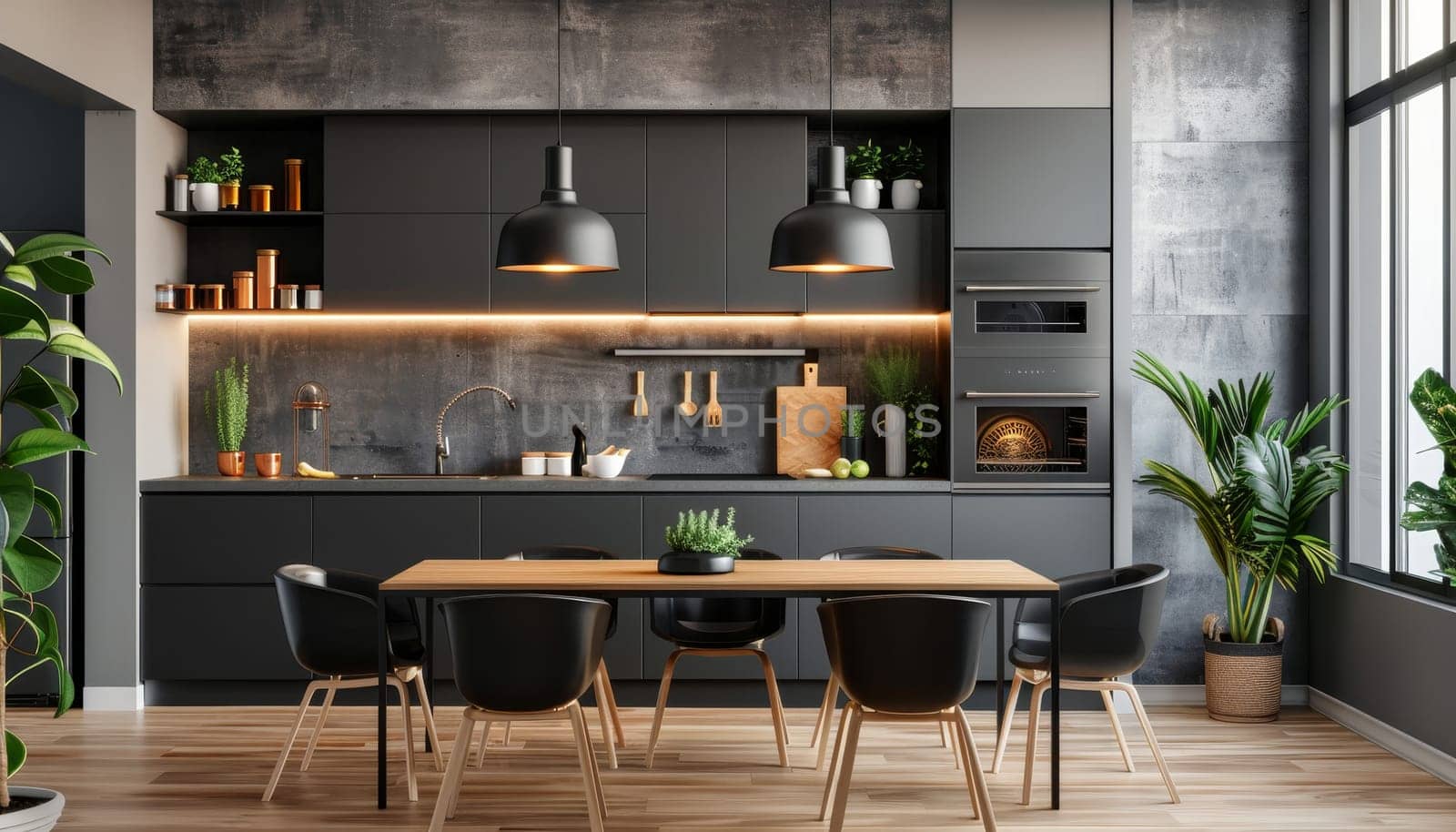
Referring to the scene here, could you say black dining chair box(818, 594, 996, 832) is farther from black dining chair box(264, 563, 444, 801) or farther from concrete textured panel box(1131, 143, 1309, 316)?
concrete textured panel box(1131, 143, 1309, 316)

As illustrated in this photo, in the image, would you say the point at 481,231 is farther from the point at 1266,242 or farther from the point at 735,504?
the point at 1266,242

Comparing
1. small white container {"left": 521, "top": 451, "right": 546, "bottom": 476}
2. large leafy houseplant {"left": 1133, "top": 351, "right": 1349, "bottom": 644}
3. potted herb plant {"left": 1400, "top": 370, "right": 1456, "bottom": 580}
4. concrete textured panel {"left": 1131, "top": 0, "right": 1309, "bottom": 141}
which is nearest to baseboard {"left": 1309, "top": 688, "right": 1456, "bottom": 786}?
large leafy houseplant {"left": 1133, "top": 351, "right": 1349, "bottom": 644}

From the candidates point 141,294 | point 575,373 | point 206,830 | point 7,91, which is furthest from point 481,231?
point 206,830

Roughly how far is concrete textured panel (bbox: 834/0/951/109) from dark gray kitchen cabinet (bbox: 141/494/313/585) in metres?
3.27

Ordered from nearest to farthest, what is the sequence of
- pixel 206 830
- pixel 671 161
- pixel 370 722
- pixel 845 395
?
pixel 206 830 < pixel 370 722 < pixel 671 161 < pixel 845 395

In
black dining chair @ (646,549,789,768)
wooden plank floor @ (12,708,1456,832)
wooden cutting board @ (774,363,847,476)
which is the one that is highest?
wooden cutting board @ (774,363,847,476)

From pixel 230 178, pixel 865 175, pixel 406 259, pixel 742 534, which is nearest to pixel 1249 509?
pixel 742 534

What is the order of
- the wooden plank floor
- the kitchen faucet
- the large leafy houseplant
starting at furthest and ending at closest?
the kitchen faucet
the large leafy houseplant
the wooden plank floor

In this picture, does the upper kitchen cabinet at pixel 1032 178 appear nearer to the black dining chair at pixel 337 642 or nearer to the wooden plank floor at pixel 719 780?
the wooden plank floor at pixel 719 780

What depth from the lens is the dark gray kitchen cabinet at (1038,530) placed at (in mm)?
5355

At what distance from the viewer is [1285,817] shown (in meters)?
3.83

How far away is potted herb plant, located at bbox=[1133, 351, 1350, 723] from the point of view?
4.96 meters

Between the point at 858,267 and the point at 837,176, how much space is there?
34 centimetres

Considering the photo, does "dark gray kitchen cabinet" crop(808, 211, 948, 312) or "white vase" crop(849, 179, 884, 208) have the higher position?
"white vase" crop(849, 179, 884, 208)
